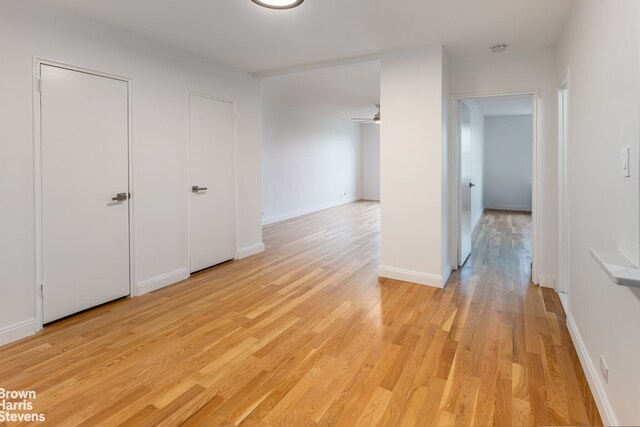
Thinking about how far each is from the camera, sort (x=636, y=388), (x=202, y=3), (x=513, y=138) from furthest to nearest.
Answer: (x=513, y=138)
(x=202, y=3)
(x=636, y=388)

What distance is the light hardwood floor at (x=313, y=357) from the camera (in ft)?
6.08

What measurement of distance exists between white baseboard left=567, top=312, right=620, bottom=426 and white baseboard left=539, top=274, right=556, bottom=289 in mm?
1281

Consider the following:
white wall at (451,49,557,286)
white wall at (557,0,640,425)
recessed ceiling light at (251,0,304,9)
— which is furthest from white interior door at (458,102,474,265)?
recessed ceiling light at (251,0,304,9)

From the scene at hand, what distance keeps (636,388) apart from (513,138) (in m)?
9.45

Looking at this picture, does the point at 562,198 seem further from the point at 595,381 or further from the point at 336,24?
the point at 336,24

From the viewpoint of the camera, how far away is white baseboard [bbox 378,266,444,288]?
372 centimetres

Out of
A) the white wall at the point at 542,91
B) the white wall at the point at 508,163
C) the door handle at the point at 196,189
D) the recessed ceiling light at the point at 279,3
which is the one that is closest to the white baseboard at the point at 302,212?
the door handle at the point at 196,189

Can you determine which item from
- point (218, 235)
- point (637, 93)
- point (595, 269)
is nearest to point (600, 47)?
point (637, 93)

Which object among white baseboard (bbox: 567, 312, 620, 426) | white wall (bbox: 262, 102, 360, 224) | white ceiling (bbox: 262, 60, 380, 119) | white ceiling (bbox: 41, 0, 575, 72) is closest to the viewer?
white baseboard (bbox: 567, 312, 620, 426)

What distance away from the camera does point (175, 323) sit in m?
2.90

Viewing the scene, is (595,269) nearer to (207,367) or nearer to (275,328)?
(275,328)

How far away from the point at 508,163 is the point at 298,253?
283 inches

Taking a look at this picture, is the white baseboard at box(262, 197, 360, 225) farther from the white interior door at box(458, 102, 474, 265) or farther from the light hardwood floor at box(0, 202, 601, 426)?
the white interior door at box(458, 102, 474, 265)

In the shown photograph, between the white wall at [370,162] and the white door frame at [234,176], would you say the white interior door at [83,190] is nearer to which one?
the white door frame at [234,176]
